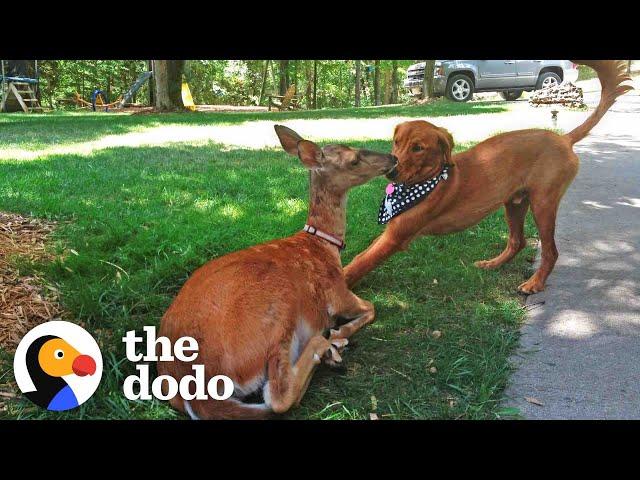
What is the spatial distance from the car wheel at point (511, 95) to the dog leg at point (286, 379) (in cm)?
228

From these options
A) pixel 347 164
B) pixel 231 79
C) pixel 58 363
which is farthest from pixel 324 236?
pixel 231 79

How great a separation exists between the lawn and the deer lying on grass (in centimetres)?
19

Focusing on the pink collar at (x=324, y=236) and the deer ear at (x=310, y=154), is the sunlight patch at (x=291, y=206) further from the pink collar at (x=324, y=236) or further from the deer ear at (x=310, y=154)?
the deer ear at (x=310, y=154)

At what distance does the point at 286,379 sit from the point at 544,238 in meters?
1.98

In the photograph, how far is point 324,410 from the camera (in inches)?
99.2

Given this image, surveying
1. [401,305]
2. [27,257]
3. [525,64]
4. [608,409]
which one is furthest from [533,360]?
[27,257]

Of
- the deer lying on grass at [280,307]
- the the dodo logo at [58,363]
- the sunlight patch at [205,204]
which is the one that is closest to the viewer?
the the dodo logo at [58,363]

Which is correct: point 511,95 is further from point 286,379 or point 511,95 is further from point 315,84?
point 286,379

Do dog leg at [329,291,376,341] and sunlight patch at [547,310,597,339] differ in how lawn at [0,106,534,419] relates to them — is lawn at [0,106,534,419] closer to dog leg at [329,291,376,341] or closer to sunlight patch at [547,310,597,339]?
dog leg at [329,291,376,341]

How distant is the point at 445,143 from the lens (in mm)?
3145

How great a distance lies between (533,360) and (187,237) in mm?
2469

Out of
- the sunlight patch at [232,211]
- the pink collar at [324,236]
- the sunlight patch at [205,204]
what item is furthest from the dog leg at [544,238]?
the sunlight patch at [205,204]

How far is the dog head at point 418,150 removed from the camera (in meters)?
3.06
